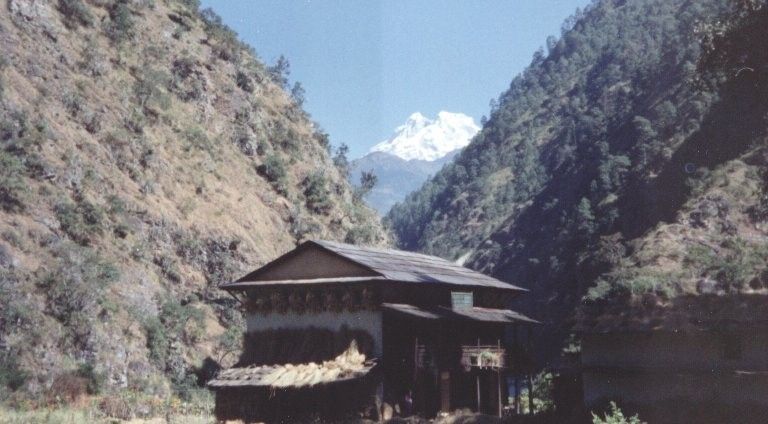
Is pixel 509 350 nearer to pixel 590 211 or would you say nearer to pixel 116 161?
pixel 116 161

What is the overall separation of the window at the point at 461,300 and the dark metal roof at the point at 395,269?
0.54 metres

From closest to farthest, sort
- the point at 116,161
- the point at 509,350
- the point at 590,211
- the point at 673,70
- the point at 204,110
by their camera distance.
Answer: the point at 509,350 < the point at 116,161 < the point at 204,110 < the point at 590,211 < the point at 673,70

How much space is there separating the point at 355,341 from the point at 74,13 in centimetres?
4870

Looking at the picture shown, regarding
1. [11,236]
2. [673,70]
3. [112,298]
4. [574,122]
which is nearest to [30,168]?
[11,236]

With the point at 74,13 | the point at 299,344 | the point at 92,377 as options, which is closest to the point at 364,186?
the point at 74,13

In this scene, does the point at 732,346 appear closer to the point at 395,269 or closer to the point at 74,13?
the point at 395,269

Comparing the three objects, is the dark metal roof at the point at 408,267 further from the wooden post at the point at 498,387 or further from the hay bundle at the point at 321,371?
the hay bundle at the point at 321,371

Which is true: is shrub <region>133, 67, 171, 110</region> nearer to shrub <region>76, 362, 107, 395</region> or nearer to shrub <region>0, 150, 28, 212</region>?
shrub <region>0, 150, 28, 212</region>

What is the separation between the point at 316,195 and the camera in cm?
7456

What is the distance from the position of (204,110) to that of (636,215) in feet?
201

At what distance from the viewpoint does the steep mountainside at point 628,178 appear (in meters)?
76.2

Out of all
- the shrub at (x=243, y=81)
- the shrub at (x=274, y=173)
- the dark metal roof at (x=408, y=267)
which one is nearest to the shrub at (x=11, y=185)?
the dark metal roof at (x=408, y=267)

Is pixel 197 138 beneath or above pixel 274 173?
above

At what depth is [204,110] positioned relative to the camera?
231 ft
